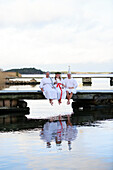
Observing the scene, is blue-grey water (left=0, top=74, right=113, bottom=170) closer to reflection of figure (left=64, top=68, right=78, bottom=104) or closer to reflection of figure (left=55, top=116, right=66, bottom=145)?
reflection of figure (left=55, top=116, right=66, bottom=145)

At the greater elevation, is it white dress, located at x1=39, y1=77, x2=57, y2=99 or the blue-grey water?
white dress, located at x1=39, y1=77, x2=57, y2=99

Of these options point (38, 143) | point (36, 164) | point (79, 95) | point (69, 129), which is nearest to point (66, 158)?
point (36, 164)

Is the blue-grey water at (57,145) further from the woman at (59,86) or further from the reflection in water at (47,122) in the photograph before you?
the woman at (59,86)

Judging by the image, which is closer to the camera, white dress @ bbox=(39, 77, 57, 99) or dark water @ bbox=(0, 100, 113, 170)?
dark water @ bbox=(0, 100, 113, 170)

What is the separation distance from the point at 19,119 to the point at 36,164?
39.3 ft

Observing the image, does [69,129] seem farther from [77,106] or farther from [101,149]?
[77,106]

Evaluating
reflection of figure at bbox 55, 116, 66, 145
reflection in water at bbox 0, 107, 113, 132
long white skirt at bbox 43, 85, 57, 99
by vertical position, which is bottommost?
reflection in water at bbox 0, 107, 113, 132

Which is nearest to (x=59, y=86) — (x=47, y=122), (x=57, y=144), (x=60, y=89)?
(x=60, y=89)

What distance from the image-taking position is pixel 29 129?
18891mm

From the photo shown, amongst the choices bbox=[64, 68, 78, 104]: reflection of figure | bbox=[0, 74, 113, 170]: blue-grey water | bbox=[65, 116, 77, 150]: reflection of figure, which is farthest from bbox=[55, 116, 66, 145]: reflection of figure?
bbox=[64, 68, 78, 104]: reflection of figure

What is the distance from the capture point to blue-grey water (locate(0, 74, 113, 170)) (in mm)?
11469

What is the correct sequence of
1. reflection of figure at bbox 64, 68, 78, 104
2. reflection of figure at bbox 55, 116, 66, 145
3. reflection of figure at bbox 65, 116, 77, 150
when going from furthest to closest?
reflection of figure at bbox 64, 68, 78, 104
reflection of figure at bbox 65, 116, 77, 150
reflection of figure at bbox 55, 116, 66, 145

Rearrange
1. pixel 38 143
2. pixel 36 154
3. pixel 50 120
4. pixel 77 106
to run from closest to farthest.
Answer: pixel 36 154
pixel 38 143
pixel 50 120
pixel 77 106

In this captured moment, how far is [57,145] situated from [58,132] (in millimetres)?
3376
